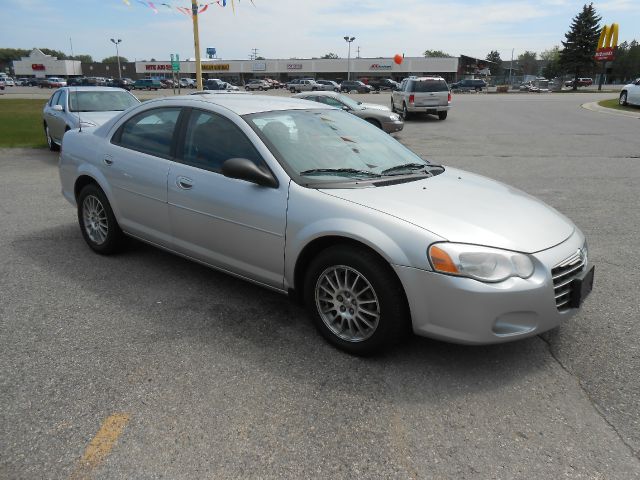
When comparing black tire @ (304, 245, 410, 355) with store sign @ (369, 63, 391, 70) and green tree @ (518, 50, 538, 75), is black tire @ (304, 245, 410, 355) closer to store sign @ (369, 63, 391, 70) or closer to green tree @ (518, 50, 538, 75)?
store sign @ (369, 63, 391, 70)

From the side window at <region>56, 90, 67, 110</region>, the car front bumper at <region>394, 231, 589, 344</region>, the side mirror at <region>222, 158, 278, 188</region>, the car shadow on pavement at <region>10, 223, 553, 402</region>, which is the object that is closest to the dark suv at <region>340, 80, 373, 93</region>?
the side window at <region>56, 90, 67, 110</region>

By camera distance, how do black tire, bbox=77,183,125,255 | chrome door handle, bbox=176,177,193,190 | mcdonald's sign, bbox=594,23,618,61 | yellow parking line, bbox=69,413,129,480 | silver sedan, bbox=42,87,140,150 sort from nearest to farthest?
yellow parking line, bbox=69,413,129,480, chrome door handle, bbox=176,177,193,190, black tire, bbox=77,183,125,255, silver sedan, bbox=42,87,140,150, mcdonald's sign, bbox=594,23,618,61

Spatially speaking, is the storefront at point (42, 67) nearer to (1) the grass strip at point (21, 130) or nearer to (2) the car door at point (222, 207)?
(1) the grass strip at point (21, 130)

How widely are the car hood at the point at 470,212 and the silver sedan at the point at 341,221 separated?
12mm

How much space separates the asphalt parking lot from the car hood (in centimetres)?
78

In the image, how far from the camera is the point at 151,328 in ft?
11.8

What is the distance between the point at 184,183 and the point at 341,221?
4.92 feet

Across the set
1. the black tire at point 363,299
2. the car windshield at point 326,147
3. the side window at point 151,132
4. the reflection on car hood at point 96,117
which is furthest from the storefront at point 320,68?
the black tire at point 363,299

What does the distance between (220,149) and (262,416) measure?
2038 millimetres

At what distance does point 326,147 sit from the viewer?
12.5ft

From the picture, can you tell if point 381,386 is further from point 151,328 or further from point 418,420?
point 151,328

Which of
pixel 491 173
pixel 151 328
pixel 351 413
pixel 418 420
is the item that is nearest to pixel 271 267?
pixel 151 328

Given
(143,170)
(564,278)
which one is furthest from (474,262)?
(143,170)

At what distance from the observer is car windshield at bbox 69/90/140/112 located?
1104 cm
